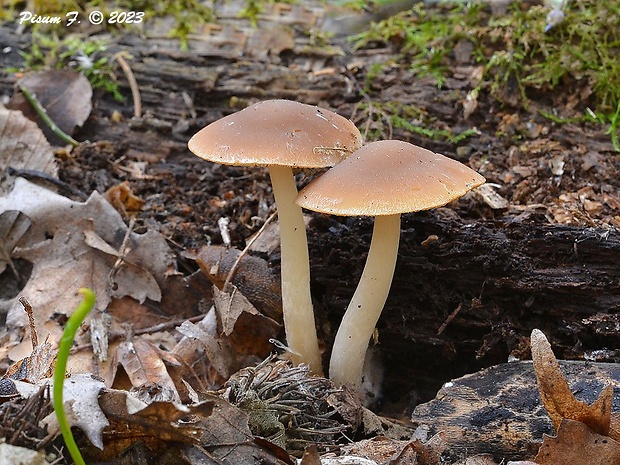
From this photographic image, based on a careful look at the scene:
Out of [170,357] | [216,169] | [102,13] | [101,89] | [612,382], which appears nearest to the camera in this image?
[612,382]

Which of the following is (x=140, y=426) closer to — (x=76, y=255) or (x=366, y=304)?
(x=366, y=304)

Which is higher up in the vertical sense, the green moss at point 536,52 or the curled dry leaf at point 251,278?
the green moss at point 536,52

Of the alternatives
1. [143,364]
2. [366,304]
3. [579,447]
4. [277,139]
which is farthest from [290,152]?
[579,447]

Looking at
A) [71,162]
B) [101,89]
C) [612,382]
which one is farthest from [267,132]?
[101,89]

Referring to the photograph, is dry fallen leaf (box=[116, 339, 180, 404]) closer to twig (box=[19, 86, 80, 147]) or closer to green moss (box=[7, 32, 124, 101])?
twig (box=[19, 86, 80, 147])

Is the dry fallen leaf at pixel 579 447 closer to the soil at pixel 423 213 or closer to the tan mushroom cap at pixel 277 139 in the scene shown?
the soil at pixel 423 213

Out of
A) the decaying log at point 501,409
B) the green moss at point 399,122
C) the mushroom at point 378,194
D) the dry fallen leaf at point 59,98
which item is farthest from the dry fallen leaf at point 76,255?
the decaying log at point 501,409

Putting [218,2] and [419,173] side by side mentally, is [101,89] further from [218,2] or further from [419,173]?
[419,173]
